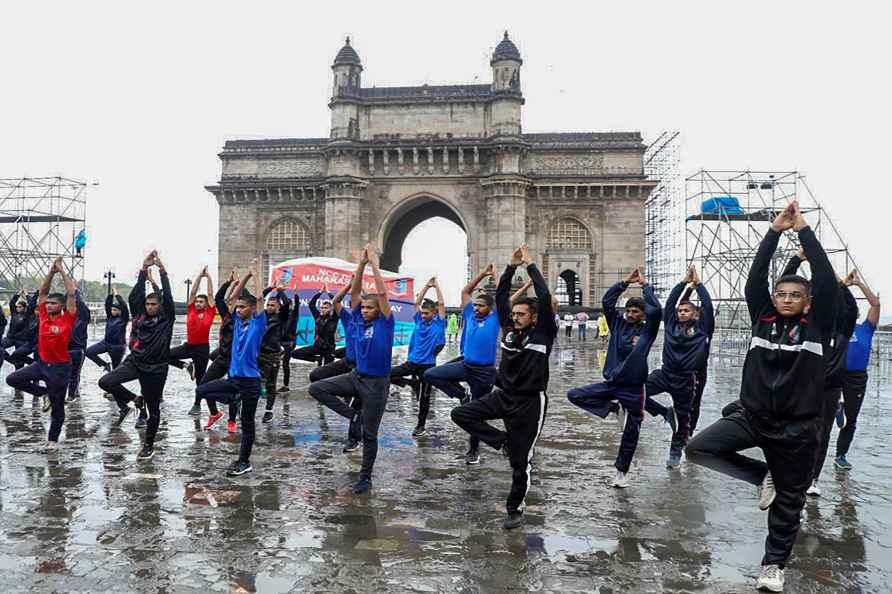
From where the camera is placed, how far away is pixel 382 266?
40062 mm

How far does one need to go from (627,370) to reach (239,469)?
3.86 m

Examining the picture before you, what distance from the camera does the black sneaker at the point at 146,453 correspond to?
7.07 metres

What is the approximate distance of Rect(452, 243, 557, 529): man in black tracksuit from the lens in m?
5.23

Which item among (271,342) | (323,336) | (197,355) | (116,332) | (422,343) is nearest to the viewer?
(422,343)

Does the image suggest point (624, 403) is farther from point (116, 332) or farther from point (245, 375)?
point (116, 332)

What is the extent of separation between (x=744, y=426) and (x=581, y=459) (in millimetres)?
3339

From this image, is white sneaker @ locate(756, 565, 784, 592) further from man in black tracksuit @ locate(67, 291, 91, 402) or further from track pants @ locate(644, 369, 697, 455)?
man in black tracksuit @ locate(67, 291, 91, 402)

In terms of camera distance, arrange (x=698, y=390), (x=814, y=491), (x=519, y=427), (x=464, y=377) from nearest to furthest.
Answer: (x=519, y=427) → (x=814, y=491) → (x=698, y=390) → (x=464, y=377)

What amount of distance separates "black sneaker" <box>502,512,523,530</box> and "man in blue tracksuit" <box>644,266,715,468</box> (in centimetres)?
249

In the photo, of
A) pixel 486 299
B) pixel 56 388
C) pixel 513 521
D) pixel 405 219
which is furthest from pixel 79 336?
pixel 405 219

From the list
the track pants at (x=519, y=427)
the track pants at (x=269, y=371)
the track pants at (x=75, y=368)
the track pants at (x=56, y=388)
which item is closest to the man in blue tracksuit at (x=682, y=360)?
the track pants at (x=519, y=427)

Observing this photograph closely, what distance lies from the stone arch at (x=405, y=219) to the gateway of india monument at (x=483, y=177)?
128 millimetres

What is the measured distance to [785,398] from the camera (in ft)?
13.3

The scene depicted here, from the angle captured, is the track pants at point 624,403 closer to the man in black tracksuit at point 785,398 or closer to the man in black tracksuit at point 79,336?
the man in black tracksuit at point 785,398
